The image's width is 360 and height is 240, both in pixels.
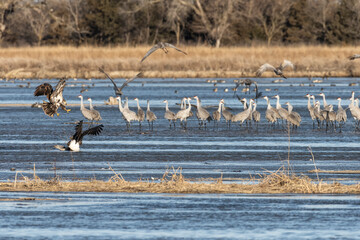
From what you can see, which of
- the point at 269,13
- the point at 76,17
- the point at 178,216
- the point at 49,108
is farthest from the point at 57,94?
the point at 269,13

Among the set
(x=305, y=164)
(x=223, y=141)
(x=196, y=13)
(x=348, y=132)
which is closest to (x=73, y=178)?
(x=305, y=164)

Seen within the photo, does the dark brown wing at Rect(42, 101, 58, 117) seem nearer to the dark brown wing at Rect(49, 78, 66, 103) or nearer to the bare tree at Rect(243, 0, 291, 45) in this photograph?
the dark brown wing at Rect(49, 78, 66, 103)

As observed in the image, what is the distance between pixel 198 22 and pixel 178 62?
17607 millimetres

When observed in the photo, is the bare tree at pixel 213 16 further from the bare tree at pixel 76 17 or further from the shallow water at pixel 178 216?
the shallow water at pixel 178 216

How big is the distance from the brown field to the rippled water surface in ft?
48.4

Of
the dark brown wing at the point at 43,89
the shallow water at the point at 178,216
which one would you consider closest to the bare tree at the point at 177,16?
the dark brown wing at the point at 43,89

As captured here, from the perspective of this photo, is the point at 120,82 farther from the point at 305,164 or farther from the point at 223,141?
the point at 305,164

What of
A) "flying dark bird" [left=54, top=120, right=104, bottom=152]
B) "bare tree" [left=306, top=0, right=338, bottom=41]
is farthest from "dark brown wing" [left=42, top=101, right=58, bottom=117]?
"bare tree" [left=306, top=0, right=338, bottom=41]

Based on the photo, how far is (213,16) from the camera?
2371 inches

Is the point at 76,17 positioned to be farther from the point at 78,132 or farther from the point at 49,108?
the point at 78,132

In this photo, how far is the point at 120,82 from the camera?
1537 inches

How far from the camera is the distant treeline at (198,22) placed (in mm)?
60094

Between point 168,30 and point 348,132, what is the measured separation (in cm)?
4230

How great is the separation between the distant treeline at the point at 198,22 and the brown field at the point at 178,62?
13803 mm
